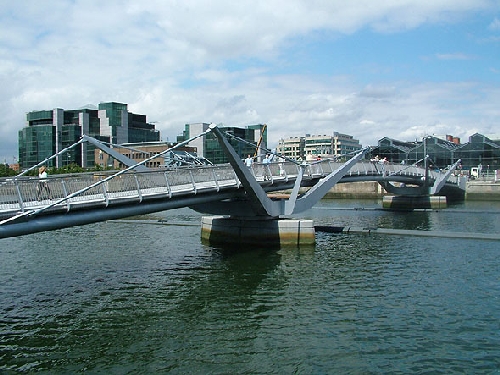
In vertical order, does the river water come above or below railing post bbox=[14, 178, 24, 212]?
below

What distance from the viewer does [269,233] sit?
29.7m

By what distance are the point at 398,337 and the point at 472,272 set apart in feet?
30.4

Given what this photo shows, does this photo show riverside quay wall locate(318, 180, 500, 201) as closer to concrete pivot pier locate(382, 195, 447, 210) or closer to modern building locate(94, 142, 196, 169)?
concrete pivot pier locate(382, 195, 447, 210)

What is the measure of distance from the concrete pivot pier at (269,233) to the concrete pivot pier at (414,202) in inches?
1355

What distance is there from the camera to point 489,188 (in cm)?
7688

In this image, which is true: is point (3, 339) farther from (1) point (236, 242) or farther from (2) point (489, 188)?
(2) point (489, 188)

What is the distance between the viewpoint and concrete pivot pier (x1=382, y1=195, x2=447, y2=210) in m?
→ 61.8

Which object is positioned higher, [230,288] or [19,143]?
[19,143]

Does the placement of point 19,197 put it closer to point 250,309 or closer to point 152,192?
point 152,192

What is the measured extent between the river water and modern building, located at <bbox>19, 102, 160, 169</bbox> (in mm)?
107306

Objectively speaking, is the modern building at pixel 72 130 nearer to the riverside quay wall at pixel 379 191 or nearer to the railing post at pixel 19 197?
the riverside quay wall at pixel 379 191

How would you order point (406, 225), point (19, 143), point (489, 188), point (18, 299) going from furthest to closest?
1. point (19, 143)
2. point (489, 188)
3. point (406, 225)
4. point (18, 299)

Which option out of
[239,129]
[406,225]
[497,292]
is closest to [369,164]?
[406,225]

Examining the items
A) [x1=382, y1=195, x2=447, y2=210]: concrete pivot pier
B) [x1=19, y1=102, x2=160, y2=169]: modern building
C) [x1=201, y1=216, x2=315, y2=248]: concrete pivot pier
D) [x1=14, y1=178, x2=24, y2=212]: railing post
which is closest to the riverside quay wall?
[x1=382, y1=195, x2=447, y2=210]: concrete pivot pier
